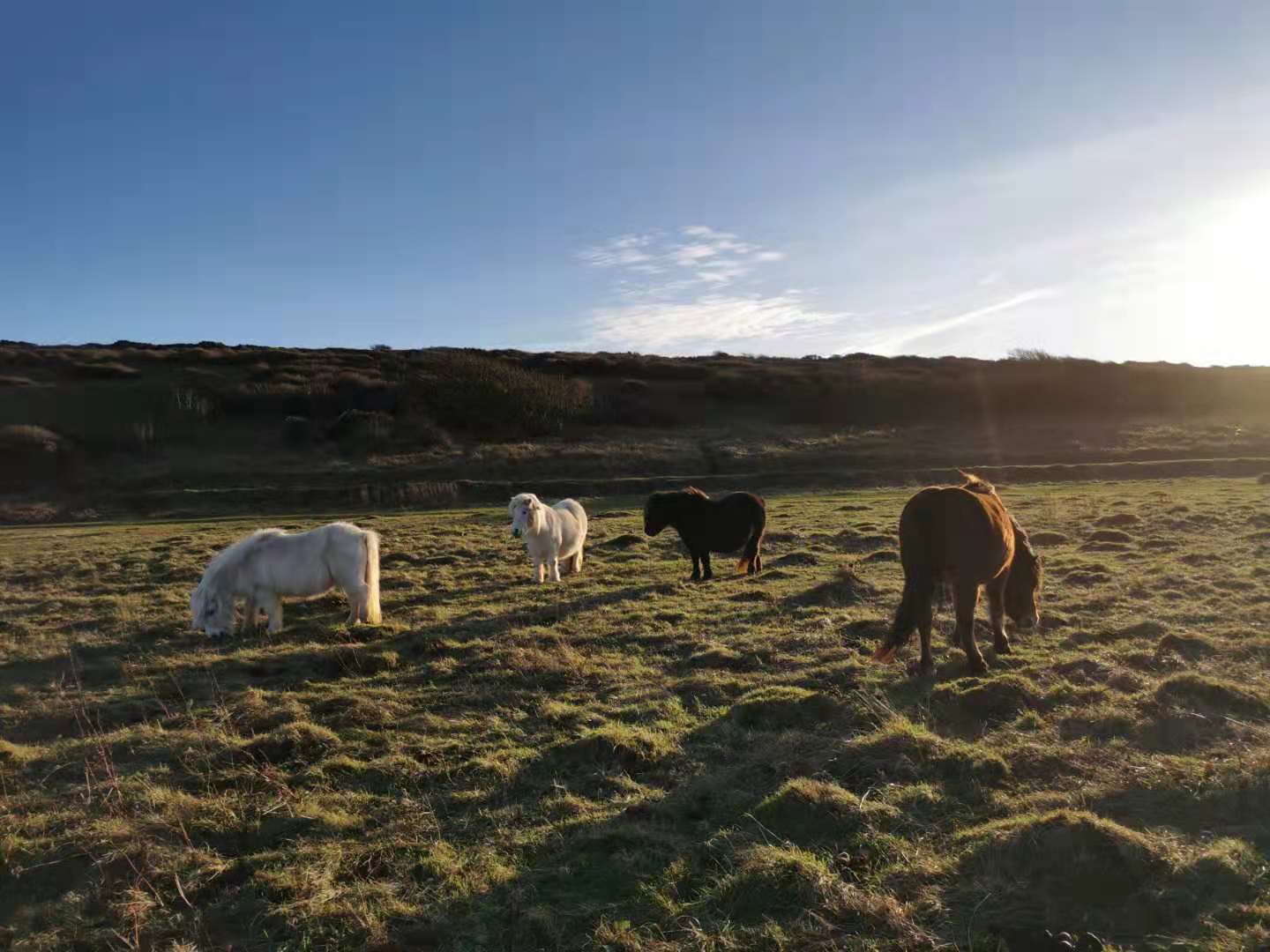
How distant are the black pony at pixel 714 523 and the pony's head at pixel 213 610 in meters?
6.74

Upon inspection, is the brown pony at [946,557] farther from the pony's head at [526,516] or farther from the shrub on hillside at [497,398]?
the shrub on hillside at [497,398]

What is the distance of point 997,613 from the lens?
8055 mm

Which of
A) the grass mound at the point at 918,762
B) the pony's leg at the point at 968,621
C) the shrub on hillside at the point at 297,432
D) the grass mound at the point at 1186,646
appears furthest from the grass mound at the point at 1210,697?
the shrub on hillside at the point at 297,432

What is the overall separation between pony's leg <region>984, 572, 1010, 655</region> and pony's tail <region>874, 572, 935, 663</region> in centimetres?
113

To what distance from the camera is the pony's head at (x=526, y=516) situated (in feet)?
41.2

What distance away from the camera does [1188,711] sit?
5.94 meters

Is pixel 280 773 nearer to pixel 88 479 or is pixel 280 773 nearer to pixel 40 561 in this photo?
pixel 40 561

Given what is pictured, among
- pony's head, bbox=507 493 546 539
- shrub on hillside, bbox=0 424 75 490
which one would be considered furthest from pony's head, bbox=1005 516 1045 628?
shrub on hillside, bbox=0 424 75 490

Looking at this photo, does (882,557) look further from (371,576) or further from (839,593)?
(371,576)

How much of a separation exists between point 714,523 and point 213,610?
25.5ft

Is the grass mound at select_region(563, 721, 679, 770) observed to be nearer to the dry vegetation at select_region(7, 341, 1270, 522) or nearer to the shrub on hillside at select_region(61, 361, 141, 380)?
the dry vegetation at select_region(7, 341, 1270, 522)

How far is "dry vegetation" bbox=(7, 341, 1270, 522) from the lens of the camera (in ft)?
129

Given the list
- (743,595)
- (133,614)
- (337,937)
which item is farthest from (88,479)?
(337,937)

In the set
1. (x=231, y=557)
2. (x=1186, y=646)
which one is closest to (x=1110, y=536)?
(x=1186, y=646)
